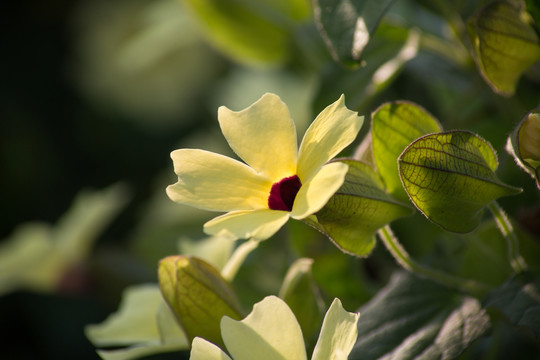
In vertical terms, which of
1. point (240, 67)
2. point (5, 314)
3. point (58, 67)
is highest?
point (58, 67)

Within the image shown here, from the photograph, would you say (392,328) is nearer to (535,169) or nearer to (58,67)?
(535,169)

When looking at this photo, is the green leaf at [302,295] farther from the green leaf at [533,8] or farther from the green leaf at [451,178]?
the green leaf at [533,8]

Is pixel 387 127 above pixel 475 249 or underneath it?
above

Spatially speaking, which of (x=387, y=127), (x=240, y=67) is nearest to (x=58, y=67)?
(x=240, y=67)

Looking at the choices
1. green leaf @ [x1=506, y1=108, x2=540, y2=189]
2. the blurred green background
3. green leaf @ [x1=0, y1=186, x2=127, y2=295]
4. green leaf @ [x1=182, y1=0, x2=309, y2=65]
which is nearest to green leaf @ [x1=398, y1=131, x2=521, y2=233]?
green leaf @ [x1=506, y1=108, x2=540, y2=189]

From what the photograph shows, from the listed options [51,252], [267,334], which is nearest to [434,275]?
[267,334]

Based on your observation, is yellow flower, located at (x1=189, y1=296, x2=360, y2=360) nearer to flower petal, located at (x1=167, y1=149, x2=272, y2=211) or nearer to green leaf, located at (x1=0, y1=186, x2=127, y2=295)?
flower petal, located at (x1=167, y1=149, x2=272, y2=211)

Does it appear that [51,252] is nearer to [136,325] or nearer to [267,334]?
[136,325]
